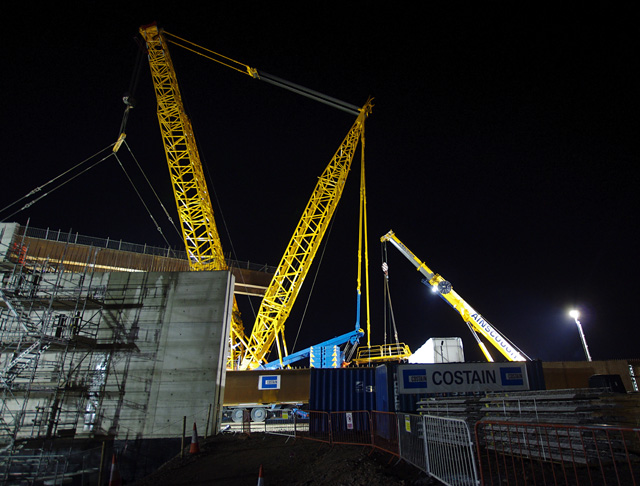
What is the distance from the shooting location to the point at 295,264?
101 ft

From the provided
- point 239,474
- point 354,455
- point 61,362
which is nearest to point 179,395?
point 61,362

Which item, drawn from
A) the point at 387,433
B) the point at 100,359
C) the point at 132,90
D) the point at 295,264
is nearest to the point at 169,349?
the point at 100,359

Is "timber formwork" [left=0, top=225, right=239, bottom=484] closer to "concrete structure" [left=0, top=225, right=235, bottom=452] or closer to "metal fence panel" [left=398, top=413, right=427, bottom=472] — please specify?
"concrete structure" [left=0, top=225, right=235, bottom=452]

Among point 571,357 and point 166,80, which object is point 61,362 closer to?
point 166,80

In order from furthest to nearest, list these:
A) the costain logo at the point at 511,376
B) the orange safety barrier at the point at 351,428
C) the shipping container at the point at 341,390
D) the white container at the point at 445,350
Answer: the white container at the point at 445,350 < the shipping container at the point at 341,390 < the costain logo at the point at 511,376 < the orange safety barrier at the point at 351,428

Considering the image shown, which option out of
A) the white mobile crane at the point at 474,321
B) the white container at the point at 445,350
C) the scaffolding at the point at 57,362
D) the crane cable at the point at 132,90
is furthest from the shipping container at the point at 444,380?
the crane cable at the point at 132,90

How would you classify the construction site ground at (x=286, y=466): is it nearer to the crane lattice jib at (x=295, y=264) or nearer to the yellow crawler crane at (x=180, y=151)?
the crane lattice jib at (x=295, y=264)

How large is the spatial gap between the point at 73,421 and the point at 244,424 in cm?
763

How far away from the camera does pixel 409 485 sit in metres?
7.73

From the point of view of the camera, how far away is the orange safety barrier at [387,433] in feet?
36.8

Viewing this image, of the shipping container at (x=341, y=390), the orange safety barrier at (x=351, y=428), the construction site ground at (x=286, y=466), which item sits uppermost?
the shipping container at (x=341, y=390)

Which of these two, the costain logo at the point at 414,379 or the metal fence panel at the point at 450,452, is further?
the costain logo at the point at 414,379

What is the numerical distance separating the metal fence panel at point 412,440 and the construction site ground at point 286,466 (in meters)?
0.21

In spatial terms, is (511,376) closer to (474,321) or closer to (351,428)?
(351,428)
